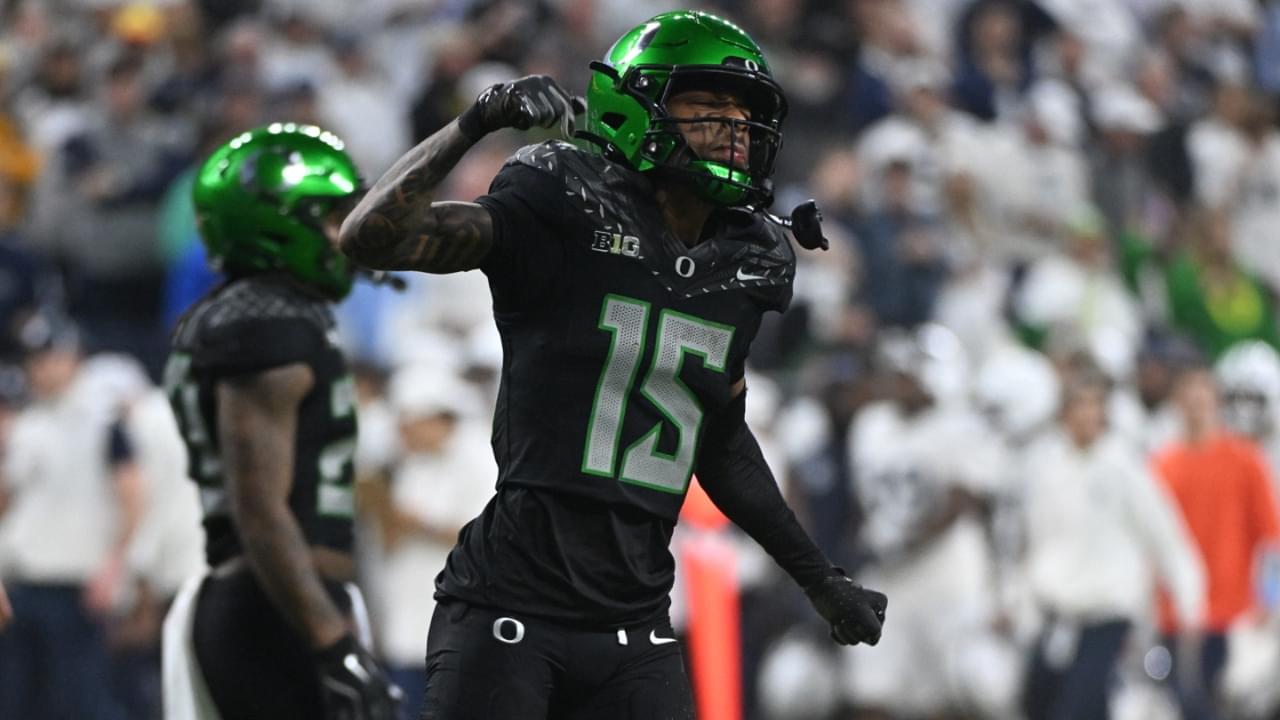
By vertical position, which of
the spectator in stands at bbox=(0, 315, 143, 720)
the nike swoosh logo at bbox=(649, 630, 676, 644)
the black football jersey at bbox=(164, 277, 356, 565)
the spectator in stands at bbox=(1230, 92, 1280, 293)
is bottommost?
the spectator in stands at bbox=(0, 315, 143, 720)

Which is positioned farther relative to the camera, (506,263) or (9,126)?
(9,126)

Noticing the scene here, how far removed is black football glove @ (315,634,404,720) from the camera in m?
4.72

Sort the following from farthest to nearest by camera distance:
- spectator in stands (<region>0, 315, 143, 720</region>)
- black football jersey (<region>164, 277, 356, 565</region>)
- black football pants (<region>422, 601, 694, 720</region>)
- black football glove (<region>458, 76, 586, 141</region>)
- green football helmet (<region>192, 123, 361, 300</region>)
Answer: spectator in stands (<region>0, 315, 143, 720</region>), green football helmet (<region>192, 123, 361, 300</region>), black football jersey (<region>164, 277, 356, 565</region>), black football pants (<region>422, 601, 694, 720</region>), black football glove (<region>458, 76, 586, 141</region>)

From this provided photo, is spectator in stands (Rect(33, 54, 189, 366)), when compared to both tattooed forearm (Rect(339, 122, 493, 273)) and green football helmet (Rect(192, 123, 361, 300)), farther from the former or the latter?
tattooed forearm (Rect(339, 122, 493, 273))

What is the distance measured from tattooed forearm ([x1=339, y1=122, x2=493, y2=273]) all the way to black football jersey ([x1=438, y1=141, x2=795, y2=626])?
89 mm

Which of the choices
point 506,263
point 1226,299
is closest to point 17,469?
point 506,263

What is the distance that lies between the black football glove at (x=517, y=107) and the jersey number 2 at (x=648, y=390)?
429mm

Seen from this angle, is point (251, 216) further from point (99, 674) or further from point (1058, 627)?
point (1058, 627)

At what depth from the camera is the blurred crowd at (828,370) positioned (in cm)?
919

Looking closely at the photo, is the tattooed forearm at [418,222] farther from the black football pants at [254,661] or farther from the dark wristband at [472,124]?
the black football pants at [254,661]

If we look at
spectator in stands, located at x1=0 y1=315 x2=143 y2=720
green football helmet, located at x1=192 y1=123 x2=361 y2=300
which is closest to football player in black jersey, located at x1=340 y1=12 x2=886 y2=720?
green football helmet, located at x1=192 y1=123 x2=361 y2=300

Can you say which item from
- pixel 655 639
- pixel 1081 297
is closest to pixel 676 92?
pixel 655 639

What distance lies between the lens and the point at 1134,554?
988 centimetres

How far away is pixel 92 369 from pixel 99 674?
1.31 metres
